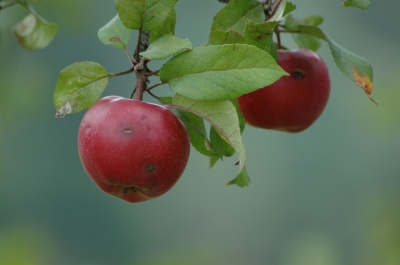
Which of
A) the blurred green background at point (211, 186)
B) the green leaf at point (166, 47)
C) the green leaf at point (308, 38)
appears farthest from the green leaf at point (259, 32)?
the blurred green background at point (211, 186)

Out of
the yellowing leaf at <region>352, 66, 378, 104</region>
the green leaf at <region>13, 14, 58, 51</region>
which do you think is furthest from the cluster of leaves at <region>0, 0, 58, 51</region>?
the yellowing leaf at <region>352, 66, 378, 104</region>

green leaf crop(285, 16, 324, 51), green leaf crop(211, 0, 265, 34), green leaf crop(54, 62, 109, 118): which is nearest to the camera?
green leaf crop(54, 62, 109, 118)

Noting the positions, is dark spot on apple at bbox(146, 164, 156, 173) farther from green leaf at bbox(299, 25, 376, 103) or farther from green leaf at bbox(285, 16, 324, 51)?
green leaf at bbox(285, 16, 324, 51)

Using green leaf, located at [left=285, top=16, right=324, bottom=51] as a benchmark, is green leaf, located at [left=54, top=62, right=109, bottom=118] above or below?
above

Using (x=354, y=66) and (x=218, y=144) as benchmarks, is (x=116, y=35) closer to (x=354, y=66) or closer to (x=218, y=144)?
(x=218, y=144)

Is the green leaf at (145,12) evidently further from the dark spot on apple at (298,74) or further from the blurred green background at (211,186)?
the blurred green background at (211,186)

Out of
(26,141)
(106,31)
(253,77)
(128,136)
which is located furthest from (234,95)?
(26,141)

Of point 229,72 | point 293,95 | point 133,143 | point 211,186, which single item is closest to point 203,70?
point 229,72
